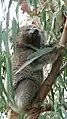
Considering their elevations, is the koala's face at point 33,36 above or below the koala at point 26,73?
above

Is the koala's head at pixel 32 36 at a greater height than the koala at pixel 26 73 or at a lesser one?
greater

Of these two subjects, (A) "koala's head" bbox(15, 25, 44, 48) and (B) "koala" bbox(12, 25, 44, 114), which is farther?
(A) "koala's head" bbox(15, 25, 44, 48)

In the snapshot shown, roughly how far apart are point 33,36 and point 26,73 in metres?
0.22

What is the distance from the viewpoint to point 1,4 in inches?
34.8

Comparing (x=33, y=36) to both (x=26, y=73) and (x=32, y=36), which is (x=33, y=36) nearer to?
(x=32, y=36)

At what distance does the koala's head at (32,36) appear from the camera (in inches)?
49.2

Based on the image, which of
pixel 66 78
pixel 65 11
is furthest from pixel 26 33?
pixel 65 11

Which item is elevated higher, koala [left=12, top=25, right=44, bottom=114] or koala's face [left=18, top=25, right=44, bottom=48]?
koala's face [left=18, top=25, right=44, bottom=48]

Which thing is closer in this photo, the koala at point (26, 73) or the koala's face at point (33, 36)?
the koala at point (26, 73)

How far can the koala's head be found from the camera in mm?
1249

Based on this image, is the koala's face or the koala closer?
the koala

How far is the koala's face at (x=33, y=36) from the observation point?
125cm

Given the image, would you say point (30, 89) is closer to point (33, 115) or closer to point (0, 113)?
point (33, 115)

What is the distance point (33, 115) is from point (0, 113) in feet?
1.61
